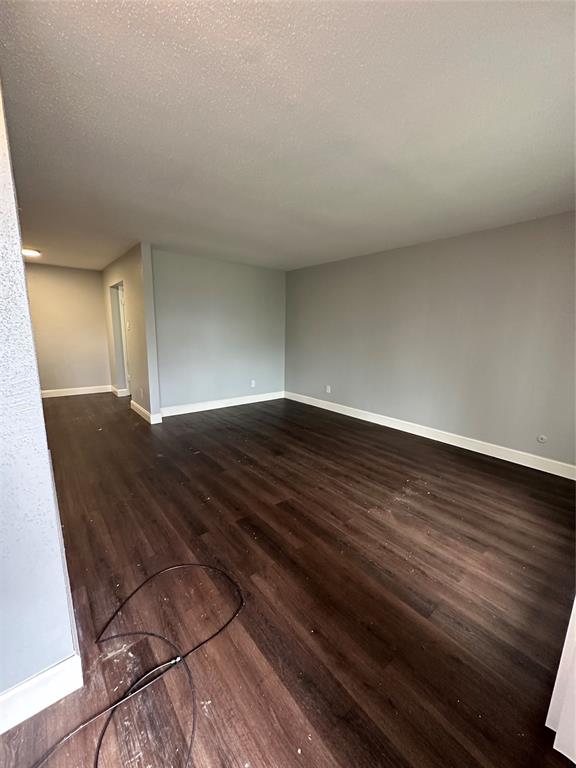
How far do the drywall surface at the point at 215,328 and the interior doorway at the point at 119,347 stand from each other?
169cm

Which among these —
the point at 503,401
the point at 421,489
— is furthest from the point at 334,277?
the point at 421,489

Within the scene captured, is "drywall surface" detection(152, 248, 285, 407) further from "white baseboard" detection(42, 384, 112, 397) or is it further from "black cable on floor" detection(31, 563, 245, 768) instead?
"black cable on floor" detection(31, 563, 245, 768)

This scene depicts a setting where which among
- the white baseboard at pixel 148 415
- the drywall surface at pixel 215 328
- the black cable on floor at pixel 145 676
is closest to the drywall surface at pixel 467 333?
the drywall surface at pixel 215 328

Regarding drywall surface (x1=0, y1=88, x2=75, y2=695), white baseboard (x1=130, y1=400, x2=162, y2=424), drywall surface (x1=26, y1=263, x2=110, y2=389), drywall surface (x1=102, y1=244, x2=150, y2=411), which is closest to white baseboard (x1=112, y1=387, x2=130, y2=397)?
drywall surface (x1=26, y1=263, x2=110, y2=389)

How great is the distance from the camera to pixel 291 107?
4.90ft

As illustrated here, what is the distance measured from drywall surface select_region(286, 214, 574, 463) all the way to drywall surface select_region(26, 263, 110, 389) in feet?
15.0

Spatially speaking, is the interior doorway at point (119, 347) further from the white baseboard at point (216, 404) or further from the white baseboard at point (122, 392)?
the white baseboard at point (216, 404)

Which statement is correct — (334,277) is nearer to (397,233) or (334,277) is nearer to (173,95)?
(397,233)

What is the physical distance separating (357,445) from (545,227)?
9.52 feet

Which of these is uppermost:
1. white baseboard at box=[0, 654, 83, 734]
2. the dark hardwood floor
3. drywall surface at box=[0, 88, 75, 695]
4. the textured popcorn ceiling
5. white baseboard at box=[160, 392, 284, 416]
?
the textured popcorn ceiling

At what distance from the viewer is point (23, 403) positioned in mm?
950

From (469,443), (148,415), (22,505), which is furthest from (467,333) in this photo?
(148,415)

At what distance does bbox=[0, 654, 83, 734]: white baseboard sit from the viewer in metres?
1.03

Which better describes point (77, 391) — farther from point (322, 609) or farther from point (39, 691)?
point (322, 609)
